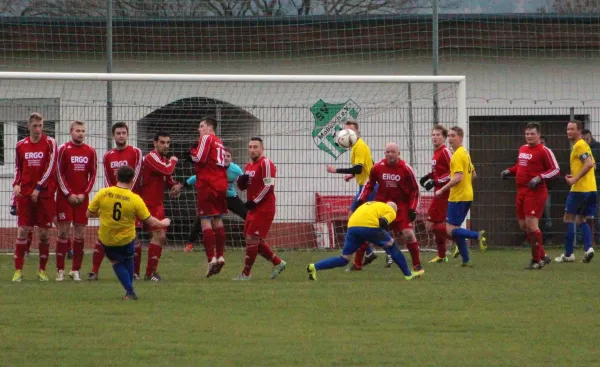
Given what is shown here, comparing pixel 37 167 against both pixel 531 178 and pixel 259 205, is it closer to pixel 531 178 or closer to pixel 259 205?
pixel 259 205

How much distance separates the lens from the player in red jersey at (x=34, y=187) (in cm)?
1332

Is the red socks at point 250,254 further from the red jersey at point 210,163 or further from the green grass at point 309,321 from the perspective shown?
the red jersey at point 210,163

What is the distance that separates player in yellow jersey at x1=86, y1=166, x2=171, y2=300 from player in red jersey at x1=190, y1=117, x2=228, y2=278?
2252 millimetres

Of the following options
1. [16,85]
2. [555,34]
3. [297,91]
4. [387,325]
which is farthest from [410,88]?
[387,325]

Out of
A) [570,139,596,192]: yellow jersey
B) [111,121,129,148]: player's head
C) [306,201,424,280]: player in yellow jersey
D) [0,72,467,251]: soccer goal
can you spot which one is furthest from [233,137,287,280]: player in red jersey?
[0,72,467,251]: soccer goal

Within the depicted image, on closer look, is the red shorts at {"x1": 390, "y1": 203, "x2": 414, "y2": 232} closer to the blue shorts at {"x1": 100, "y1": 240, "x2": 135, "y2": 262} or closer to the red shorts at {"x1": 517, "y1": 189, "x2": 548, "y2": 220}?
the red shorts at {"x1": 517, "y1": 189, "x2": 548, "y2": 220}

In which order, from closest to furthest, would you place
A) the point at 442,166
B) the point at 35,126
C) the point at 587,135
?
the point at 35,126 < the point at 442,166 < the point at 587,135

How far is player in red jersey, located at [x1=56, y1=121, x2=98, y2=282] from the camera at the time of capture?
1338 centimetres

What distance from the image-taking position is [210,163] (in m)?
13.5

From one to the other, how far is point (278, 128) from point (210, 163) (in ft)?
19.5

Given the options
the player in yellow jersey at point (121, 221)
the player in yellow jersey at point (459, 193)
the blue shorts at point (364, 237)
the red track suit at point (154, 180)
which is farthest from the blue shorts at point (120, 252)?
the player in yellow jersey at point (459, 193)

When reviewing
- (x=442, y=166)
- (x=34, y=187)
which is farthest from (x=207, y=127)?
(x=442, y=166)

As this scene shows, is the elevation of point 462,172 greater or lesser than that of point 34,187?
greater

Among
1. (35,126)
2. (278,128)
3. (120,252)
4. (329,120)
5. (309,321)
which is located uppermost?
(329,120)
